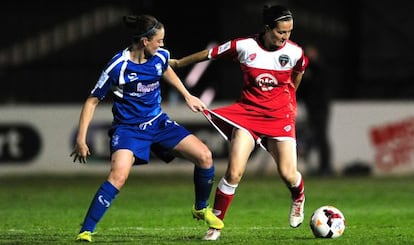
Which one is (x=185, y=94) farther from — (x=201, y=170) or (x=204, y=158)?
(x=201, y=170)

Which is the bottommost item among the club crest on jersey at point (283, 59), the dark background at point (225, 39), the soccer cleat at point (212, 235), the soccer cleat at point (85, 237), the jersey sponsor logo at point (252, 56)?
the dark background at point (225, 39)

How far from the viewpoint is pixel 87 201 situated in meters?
15.9

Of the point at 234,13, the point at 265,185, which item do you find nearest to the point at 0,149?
the point at 265,185

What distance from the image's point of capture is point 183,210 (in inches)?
568

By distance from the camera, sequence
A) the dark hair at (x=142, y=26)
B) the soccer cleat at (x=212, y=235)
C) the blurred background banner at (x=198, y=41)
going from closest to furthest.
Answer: the dark hair at (x=142, y=26) < the soccer cleat at (x=212, y=235) < the blurred background banner at (x=198, y=41)

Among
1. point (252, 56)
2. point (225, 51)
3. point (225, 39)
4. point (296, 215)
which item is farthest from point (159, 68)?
point (225, 39)

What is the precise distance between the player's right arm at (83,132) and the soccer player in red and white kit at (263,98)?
1.03 metres

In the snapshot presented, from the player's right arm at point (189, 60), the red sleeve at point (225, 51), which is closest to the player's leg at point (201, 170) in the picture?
the player's right arm at point (189, 60)

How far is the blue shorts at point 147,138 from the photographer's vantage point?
1047 centimetres

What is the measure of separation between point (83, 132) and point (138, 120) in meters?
0.61

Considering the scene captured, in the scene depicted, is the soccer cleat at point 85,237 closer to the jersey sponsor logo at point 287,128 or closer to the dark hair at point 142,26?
the dark hair at point 142,26

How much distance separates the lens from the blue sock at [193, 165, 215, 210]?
10953mm

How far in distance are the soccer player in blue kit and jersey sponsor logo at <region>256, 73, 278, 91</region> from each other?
68 centimetres

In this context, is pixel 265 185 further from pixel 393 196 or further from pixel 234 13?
pixel 234 13
